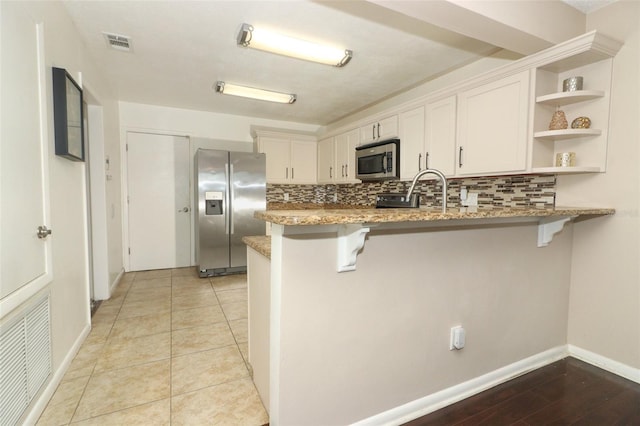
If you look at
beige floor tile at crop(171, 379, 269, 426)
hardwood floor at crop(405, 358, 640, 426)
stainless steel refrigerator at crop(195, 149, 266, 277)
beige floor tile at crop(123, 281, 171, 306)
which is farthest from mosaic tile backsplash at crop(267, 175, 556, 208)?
beige floor tile at crop(171, 379, 269, 426)

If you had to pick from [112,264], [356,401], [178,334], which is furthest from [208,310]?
[356,401]

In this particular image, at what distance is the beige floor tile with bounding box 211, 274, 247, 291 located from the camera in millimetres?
3676

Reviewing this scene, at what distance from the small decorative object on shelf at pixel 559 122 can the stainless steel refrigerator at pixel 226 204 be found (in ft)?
10.8

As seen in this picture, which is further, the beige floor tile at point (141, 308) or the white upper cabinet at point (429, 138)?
the beige floor tile at point (141, 308)

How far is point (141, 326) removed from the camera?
257cm

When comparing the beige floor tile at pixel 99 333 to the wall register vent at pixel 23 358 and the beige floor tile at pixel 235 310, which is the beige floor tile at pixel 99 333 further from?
the beige floor tile at pixel 235 310

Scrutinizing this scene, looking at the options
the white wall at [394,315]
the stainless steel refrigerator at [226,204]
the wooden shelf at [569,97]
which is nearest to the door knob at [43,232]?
the white wall at [394,315]

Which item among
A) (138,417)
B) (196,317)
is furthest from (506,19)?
(196,317)

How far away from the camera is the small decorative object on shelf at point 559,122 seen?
6.83 ft

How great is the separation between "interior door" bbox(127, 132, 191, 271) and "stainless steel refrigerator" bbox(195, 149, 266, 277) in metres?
0.56

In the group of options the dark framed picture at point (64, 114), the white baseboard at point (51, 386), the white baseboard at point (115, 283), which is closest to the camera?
the white baseboard at point (51, 386)

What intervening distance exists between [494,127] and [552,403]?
6.15 feet

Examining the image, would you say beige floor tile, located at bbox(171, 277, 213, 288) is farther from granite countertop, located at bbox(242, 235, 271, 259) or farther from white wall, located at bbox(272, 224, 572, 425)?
white wall, located at bbox(272, 224, 572, 425)

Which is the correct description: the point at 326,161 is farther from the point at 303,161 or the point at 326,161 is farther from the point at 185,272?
the point at 185,272
